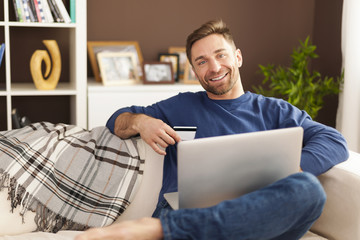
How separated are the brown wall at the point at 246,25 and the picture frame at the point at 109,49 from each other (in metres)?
0.08


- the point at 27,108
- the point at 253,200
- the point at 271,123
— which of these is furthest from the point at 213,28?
the point at 27,108

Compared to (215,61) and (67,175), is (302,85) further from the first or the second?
(67,175)

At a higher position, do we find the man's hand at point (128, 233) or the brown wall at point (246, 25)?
the brown wall at point (246, 25)

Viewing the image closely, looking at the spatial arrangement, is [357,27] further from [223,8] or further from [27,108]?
[27,108]

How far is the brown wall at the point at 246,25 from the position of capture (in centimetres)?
354

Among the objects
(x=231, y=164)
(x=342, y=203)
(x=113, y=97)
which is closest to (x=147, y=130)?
(x=231, y=164)

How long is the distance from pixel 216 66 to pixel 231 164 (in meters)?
0.78

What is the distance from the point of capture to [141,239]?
57.6 inches

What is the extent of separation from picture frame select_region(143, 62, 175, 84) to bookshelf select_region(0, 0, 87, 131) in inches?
16.6

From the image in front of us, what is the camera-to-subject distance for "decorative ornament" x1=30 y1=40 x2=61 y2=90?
10.1 feet

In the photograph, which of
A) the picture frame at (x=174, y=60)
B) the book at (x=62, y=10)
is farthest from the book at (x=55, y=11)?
the picture frame at (x=174, y=60)

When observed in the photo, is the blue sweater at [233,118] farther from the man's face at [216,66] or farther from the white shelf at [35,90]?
the white shelf at [35,90]

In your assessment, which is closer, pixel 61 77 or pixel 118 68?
pixel 118 68

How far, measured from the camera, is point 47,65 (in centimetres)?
314
